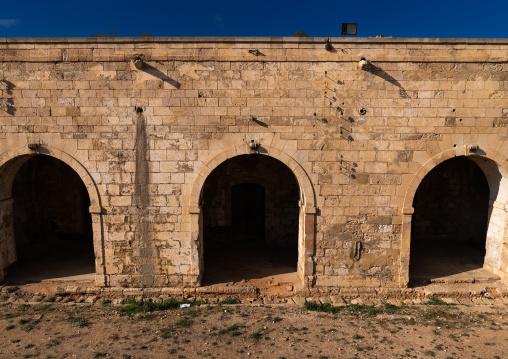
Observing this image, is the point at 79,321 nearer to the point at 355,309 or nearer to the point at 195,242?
the point at 195,242

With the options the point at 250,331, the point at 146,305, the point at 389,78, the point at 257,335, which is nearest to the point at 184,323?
the point at 146,305

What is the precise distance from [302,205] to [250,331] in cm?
325

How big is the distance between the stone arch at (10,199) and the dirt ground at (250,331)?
4.17 feet

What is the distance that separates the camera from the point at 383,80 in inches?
289

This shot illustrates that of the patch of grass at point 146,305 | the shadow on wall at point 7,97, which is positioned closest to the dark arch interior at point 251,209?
the patch of grass at point 146,305

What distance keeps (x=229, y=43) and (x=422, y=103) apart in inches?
193

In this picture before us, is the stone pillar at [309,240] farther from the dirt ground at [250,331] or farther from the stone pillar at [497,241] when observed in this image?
the stone pillar at [497,241]

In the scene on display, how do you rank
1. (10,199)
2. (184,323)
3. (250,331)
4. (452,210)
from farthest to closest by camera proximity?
(452,210) → (10,199) → (184,323) → (250,331)

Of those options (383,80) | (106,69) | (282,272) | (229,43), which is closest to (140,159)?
(106,69)

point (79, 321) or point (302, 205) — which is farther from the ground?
point (302, 205)

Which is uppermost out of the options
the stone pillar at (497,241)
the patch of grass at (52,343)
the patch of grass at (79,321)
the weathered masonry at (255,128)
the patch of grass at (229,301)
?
the weathered masonry at (255,128)

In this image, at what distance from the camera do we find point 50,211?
1157 centimetres

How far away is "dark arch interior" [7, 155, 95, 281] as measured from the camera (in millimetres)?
10695

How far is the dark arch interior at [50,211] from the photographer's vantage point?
35.1 ft
